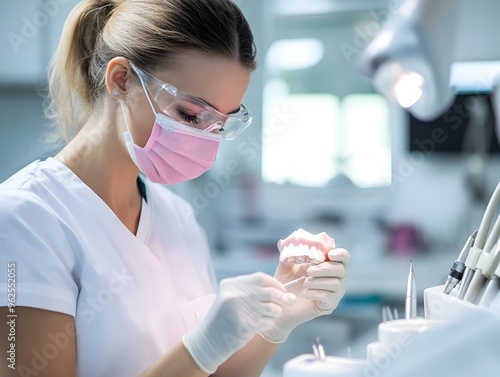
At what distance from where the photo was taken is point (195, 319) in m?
1.41

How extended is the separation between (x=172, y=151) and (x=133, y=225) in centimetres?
22

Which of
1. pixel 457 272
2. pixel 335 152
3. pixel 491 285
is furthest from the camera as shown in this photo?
pixel 335 152

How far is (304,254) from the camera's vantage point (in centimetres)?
130

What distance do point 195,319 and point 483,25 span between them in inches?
95.3

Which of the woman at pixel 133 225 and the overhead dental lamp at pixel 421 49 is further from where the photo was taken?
the overhead dental lamp at pixel 421 49

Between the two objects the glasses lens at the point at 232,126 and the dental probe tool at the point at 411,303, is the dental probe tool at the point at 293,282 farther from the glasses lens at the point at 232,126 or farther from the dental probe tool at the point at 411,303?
the glasses lens at the point at 232,126

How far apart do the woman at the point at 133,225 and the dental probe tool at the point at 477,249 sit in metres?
0.29

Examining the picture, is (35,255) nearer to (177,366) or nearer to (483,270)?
(177,366)

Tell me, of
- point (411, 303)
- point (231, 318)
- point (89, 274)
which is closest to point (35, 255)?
point (89, 274)

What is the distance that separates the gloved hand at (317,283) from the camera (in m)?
1.29

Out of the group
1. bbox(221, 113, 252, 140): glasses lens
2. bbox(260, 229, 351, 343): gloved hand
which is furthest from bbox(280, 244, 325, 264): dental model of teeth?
bbox(221, 113, 252, 140): glasses lens

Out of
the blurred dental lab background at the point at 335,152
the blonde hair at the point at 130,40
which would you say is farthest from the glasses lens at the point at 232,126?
the blurred dental lab background at the point at 335,152

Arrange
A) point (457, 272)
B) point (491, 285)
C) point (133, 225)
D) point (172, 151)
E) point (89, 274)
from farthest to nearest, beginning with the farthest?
point (133, 225) → point (172, 151) → point (89, 274) → point (457, 272) → point (491, 285)

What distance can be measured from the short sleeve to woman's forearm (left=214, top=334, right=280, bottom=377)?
44 cm
